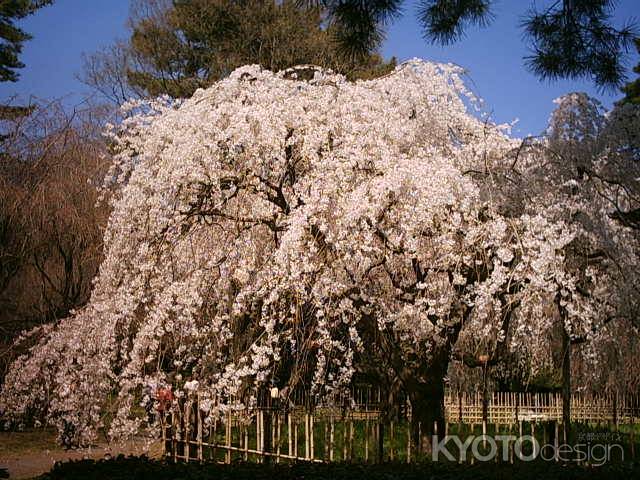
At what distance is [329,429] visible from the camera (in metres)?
8.62

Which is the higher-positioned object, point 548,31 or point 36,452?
point 548,31

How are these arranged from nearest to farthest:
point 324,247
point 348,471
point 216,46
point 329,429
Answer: point 348,471 → point 324,247 → point 329,429 → point 216,46

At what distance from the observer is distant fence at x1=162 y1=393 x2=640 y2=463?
6.84m

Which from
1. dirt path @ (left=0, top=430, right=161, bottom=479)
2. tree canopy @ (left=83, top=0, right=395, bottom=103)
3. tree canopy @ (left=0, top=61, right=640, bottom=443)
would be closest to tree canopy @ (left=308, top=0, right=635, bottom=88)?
tree canopy @ (left=0, top=61, right=640, bottom=443)

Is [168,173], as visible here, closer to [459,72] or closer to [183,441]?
[183,441]

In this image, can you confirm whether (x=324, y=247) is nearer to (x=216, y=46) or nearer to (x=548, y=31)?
(x=548, y=31)

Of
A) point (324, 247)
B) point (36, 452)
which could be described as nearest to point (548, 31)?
point (324, 247)

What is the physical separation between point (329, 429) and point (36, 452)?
6.05m

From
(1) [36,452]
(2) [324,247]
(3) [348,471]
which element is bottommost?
(1) [36,452]

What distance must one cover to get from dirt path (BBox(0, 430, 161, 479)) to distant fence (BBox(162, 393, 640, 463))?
5.07 feet

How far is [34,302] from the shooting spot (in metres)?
12.0

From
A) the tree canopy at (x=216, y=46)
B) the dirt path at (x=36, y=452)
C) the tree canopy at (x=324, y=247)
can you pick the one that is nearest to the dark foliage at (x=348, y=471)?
the tree canopy at (x=324, y=247)

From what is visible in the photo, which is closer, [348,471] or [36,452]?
[348,471]

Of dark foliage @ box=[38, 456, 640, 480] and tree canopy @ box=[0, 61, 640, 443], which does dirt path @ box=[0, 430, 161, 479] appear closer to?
tree canopy @ box=[0, 61, 640, 443]
